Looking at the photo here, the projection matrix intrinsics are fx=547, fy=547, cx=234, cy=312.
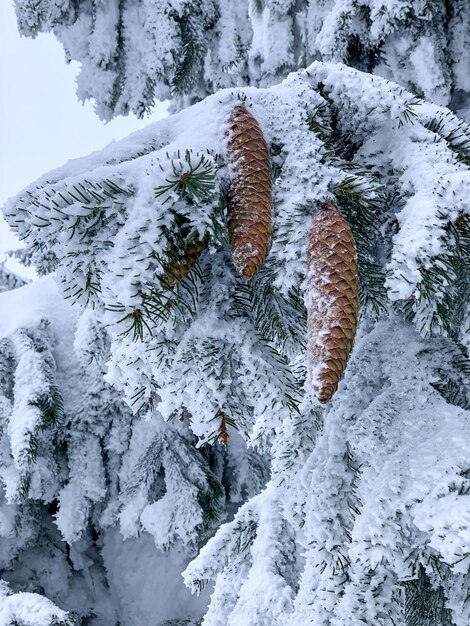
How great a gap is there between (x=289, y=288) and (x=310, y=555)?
0.71m

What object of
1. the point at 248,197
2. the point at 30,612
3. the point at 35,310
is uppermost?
the point at 248,197

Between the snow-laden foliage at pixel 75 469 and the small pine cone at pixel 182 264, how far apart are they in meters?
2.36

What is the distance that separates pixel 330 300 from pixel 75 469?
3395 mm

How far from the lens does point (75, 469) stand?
3750 mm

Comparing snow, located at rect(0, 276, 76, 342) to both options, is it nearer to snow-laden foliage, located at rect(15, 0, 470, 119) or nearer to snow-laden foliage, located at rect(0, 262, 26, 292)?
snow-laden foliage, located at rect(15, 0, 470, 119)

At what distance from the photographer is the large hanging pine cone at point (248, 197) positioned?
792 mm

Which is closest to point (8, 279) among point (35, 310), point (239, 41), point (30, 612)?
point (35, 310)

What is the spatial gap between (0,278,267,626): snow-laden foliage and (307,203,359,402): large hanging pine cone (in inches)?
96.3

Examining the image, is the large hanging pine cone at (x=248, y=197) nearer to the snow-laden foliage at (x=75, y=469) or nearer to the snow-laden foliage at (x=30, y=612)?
the snow-laden foliage at (x=75, y=469)

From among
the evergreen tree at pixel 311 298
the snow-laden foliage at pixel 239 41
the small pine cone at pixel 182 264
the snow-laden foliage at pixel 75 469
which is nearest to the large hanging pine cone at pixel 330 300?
the evergreen tree at pixel 311 298

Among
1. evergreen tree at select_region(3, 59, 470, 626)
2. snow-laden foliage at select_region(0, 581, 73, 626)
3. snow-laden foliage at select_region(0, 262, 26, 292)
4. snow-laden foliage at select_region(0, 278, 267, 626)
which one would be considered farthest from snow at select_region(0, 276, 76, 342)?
evergreen tree at select_region(3, 59, 470, 626)

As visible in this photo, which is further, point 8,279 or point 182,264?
point 8,279

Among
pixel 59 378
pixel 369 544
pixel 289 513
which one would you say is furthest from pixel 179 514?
pixel 369 544

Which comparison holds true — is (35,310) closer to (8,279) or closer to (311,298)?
(8,279)
